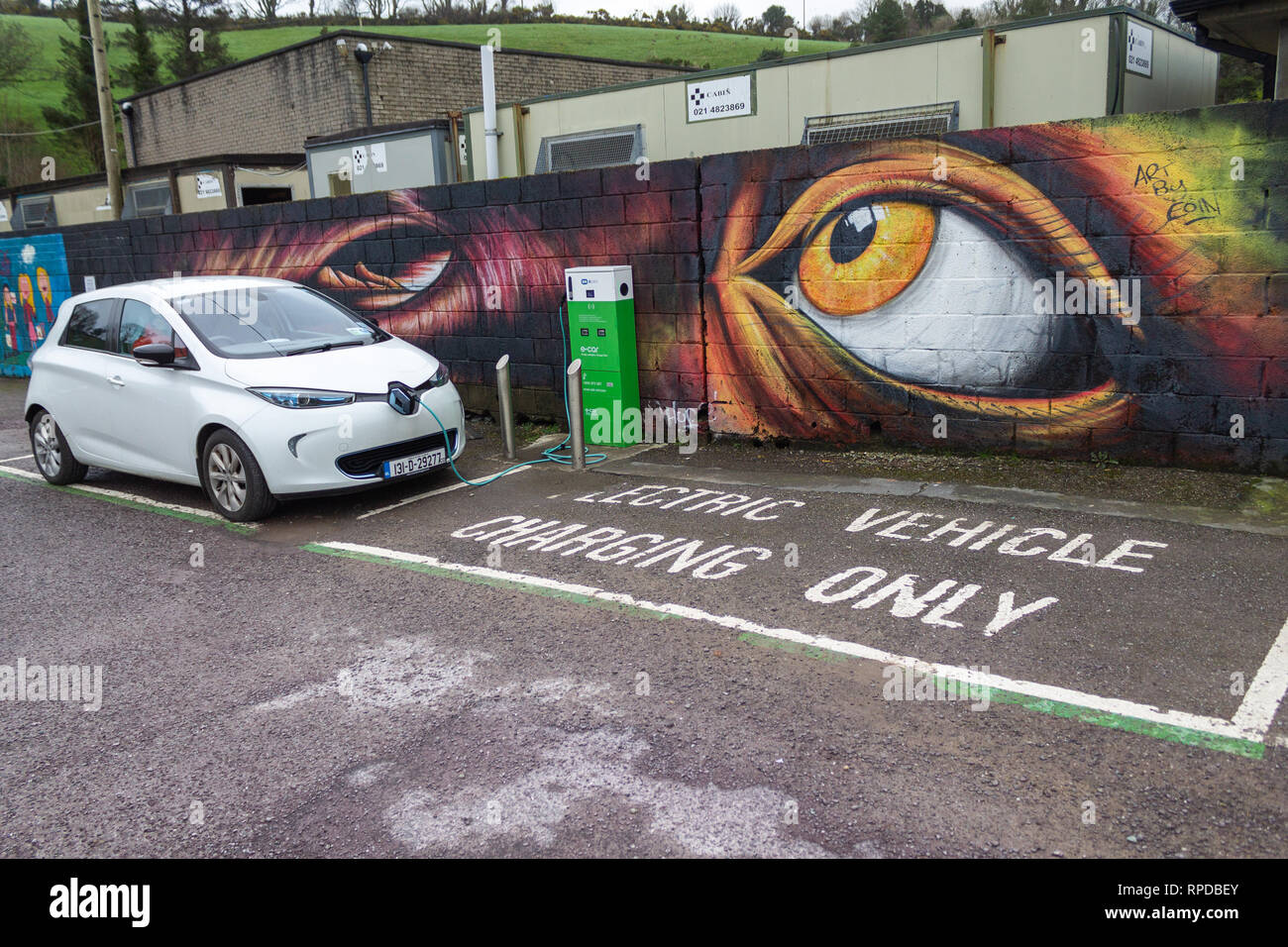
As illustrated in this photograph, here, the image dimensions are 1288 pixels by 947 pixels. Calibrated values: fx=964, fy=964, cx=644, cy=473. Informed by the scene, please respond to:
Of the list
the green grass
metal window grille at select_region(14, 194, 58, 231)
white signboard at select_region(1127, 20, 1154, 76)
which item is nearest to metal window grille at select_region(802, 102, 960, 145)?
white signboard at select_region(1127, 20, 1154, 76)

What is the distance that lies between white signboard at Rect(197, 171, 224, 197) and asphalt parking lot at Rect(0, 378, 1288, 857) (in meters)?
17.5

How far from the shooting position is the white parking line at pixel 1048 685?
364cm

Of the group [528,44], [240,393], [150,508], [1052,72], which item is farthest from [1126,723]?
[528,44]

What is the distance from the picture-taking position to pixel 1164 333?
6.56m

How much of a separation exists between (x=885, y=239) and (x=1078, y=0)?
29.5 meters

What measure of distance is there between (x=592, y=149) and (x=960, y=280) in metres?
8.50

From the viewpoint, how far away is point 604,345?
862cm

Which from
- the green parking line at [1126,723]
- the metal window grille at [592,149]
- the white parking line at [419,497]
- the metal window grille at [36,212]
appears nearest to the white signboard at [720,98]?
the metal window grille at [592,149]

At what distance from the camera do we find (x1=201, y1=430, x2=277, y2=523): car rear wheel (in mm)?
6777

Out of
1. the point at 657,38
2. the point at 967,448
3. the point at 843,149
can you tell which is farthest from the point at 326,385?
the point at 657,38

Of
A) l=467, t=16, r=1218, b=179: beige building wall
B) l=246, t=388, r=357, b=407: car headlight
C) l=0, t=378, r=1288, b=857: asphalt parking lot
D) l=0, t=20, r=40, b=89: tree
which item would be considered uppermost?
l=0, t=20, r=40, b=89: tree

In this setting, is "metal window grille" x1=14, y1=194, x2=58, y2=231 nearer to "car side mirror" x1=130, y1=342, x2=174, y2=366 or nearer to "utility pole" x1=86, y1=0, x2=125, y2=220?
"utility pole" x1=86, y1=0, x2=125, y2=220

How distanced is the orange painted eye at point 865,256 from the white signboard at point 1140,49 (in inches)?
210

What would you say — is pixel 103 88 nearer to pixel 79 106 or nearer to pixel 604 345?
pixel 604 345
